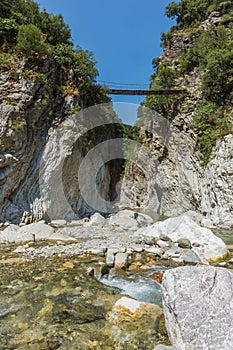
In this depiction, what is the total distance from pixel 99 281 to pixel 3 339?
1.93 m

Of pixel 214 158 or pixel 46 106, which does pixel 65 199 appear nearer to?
pixel 46 106

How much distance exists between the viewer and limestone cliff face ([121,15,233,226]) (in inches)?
456

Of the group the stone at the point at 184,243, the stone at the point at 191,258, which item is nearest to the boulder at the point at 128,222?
the stone at the point at 184,243

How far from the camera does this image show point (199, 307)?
2232 millimetres

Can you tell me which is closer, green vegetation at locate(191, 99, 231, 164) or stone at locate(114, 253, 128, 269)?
stone at locate(114, 253, 128, 269)

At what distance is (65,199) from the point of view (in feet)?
45.8

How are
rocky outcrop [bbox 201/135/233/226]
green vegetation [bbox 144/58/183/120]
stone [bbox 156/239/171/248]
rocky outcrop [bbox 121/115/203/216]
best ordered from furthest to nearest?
1. green vegetation [bbox 144/58/183/120]
2. rocky outcrop [bbox 121/115/203/216]
3. rocky outcrop [bbox 201/135/233/226]
4. stone [bbox 156/239/171/248]

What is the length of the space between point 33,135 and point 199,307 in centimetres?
1179

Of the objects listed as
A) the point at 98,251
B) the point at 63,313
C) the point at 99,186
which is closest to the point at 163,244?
the point at 98,251

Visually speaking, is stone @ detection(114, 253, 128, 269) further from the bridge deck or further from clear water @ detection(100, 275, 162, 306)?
the bridge deck

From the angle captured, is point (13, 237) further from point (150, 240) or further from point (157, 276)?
point (157, 276)

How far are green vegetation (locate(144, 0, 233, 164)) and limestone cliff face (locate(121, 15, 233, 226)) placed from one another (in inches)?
13.9

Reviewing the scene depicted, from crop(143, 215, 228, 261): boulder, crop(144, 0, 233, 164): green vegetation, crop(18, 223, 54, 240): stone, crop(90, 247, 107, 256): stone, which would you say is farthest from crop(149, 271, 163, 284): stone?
crop(144, 0, 233, 164): green vegetation

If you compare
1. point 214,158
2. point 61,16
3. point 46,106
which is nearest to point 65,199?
point 46,106
